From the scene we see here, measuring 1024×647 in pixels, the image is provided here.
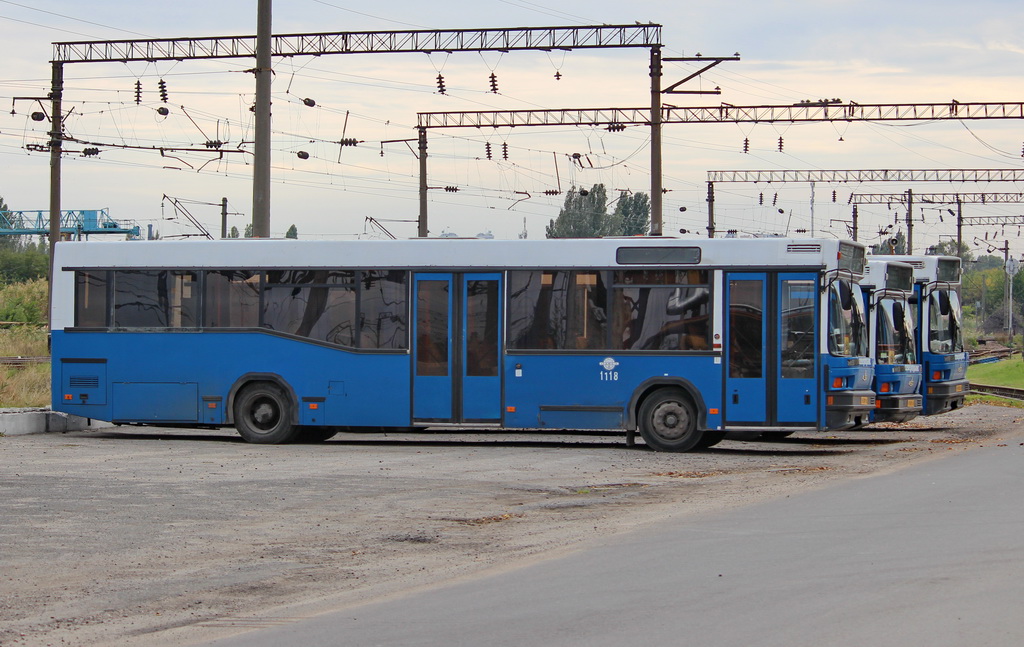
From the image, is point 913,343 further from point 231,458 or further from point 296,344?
point 231,458

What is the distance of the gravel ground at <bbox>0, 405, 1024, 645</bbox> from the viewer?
8.02 m

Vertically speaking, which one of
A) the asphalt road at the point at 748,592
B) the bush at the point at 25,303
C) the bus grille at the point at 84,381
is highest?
the bush at the point at 25,303

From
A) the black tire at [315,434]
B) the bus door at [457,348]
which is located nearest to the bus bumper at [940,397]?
the bus door at [457,348]

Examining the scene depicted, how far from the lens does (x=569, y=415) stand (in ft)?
63.3

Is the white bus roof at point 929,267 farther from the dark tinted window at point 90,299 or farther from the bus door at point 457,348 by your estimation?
the dark tinted window at point 90,299

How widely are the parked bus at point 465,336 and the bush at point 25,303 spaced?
123 feet

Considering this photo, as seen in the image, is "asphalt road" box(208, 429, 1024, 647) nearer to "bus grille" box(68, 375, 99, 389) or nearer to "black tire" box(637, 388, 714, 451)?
"black tire" box(637, 388, 714, 451)

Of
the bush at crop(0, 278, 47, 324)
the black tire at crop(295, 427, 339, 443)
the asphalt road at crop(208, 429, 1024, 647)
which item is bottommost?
the asphalt road at crop(208, 429, 1024, 647)

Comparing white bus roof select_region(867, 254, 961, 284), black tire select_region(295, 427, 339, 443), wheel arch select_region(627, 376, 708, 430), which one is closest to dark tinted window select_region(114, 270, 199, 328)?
black tire select_region(295, 427, 339, 443)

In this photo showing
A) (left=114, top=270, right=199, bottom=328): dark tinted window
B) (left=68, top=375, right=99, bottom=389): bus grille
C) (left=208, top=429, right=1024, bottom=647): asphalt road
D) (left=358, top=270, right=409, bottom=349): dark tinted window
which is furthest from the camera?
(left=68, top=375, right=99, bottom=389): bus grille

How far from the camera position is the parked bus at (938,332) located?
24312 millimetres

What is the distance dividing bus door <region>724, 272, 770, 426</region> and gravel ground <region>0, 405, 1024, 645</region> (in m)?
0.65

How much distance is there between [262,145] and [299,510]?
12435 mm

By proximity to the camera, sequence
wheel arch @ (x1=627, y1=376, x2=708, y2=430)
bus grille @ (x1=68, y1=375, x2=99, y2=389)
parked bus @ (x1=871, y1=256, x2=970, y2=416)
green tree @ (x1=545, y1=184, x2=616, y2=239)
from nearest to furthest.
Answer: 1. wheel arch @ (x1=627, y1=376, x2=708, y2=430)
2. bus grille @ (x1=68, y1=375, x2=99, y2=389)
3. parked bus @ (x1=871, y1=256, x2=970, y2=416)
4. green tree @ (x1=545, y1=184, x2=616, y2=239)
